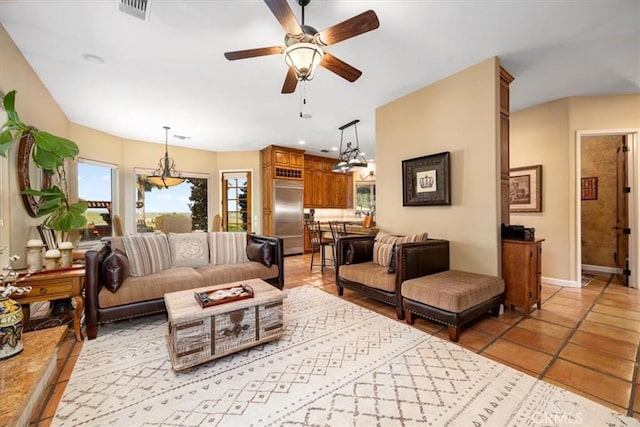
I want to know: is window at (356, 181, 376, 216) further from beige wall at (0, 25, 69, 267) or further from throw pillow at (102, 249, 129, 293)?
beige wall at (0, 25, 69, 267)

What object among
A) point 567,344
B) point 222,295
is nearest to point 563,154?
point 567,344

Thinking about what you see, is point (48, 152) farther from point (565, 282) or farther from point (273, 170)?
point (565, 282)

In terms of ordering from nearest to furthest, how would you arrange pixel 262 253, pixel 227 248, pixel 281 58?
1. pixel 281 58
2. pixel 262 253
3. pixel 227 248

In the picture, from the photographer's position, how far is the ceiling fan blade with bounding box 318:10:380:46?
5.67ft

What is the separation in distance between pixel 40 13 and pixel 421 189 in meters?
4.26

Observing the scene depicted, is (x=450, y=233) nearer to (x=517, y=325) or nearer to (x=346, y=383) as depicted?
(x=517, y=325)

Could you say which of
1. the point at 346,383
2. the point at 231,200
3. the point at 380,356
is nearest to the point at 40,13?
the point at 346,383

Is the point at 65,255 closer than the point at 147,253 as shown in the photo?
Yes

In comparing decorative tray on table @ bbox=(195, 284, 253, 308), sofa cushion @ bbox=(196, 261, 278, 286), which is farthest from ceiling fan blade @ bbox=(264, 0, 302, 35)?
sofa cushion @ bbox=(196, 261, 278, 286)

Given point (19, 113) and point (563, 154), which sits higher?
point (19, 113)

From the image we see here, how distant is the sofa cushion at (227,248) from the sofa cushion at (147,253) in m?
0.54

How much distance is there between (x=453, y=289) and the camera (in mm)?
2326

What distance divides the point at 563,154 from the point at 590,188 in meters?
1.82

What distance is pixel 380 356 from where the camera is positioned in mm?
2012
